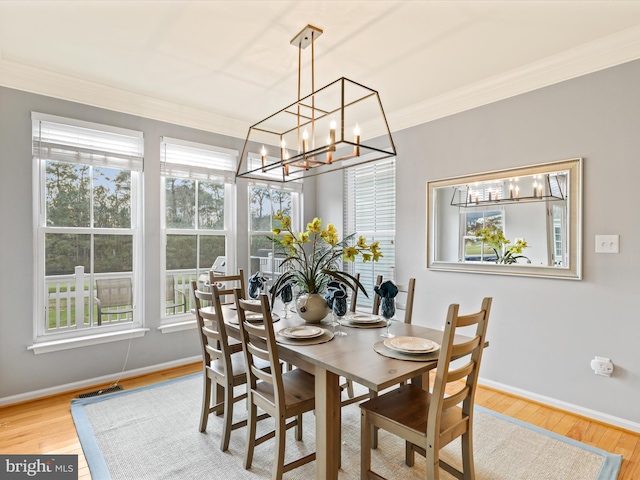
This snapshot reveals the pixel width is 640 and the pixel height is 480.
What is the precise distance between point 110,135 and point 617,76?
4.10 m

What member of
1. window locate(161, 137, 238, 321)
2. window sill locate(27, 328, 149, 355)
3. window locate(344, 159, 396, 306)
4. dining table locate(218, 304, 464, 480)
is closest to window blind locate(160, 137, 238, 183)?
window locate(161, 137, 238, 321)

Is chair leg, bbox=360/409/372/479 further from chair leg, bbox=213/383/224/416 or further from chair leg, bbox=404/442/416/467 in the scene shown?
chair leg, bbox=213/383/224/416

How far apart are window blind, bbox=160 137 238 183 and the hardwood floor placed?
85.9 inches

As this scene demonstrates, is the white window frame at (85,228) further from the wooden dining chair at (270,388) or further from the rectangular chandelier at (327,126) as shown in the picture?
the wooden dining chair at (270,388)

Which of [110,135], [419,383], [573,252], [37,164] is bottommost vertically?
[419,383]

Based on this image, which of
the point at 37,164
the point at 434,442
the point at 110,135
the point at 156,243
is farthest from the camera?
the point at 156,243

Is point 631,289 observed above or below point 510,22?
below

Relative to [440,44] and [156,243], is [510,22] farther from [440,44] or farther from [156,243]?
[156,243]

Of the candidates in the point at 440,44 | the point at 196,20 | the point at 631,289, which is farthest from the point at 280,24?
the point at 631,289

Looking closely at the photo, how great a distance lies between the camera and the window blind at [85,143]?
291cm

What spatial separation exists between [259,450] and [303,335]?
0.85 meters

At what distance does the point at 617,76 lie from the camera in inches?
97.3

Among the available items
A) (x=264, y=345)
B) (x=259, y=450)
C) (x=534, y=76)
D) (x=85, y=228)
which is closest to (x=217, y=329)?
(x=264, y=345)

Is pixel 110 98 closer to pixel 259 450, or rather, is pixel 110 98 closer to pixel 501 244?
pixel 259 450
